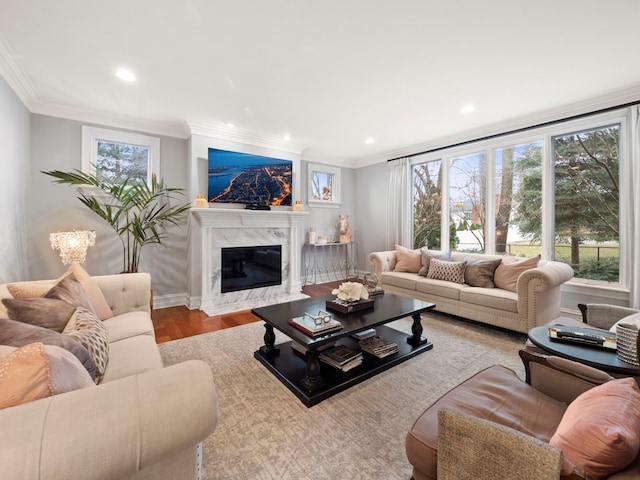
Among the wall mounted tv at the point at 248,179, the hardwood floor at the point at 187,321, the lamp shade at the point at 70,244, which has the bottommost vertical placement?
the hardwood floor at the point at 187,321

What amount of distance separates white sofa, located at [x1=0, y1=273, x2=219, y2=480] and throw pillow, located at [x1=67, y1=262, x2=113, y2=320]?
1.61 meters

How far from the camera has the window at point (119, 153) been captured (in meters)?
3.52

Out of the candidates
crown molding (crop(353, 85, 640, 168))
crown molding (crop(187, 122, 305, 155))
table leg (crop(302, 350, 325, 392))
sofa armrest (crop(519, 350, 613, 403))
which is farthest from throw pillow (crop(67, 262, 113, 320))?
crown molding (crop(353, 85, 640, 168))

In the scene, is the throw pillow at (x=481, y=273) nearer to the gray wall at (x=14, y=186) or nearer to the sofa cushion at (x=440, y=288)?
the sofa cushion at (x=440, y=288)

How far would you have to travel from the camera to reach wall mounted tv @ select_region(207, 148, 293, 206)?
4.14 meters

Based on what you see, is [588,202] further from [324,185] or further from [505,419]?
[324,185]

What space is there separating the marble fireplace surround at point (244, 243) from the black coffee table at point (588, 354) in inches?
132

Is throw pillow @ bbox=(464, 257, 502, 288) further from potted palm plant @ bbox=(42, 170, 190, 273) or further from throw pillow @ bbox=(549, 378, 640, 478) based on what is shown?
potted palm plant @ bbox=(42, 170, 190, 273)

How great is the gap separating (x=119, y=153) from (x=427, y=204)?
194 inches

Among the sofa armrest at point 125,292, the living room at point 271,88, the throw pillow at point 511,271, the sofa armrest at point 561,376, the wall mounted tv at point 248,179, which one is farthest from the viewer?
the wall mounted tv at point 248,179

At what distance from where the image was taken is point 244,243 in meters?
4.38

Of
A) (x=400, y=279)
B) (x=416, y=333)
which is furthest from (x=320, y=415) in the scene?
(x=400, y=279)

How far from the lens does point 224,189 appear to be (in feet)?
13.8

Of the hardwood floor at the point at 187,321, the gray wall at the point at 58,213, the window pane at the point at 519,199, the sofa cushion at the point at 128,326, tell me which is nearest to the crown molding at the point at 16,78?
the gray wall at the point at 58,213
